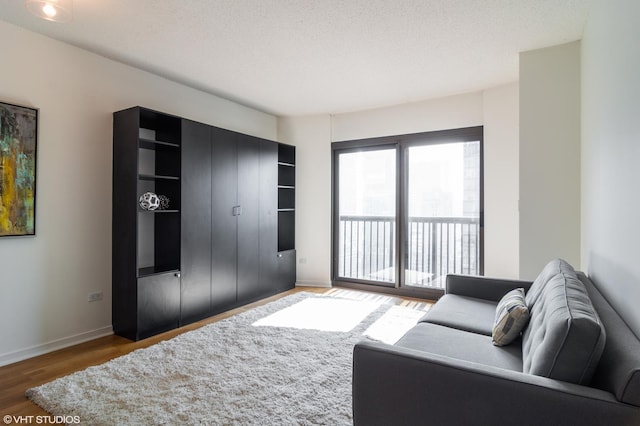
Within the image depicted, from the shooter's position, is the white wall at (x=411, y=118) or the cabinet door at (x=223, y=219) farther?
the white wall at (x=411, y=118)

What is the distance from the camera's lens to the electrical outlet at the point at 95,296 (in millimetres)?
3172

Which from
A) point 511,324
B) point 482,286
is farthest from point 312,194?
point 511,324

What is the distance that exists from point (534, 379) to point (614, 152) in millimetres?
1277

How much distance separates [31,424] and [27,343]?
1205 millimetres

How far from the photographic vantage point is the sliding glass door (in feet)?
14.3

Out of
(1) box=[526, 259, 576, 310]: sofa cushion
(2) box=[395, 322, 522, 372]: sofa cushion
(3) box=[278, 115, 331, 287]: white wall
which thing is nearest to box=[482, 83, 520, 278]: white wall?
(1) box=[526, 259, 576, 310]: sofa cushion

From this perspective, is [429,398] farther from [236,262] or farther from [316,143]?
[316,143]

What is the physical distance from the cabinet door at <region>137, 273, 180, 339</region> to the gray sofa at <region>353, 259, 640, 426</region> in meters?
2.44

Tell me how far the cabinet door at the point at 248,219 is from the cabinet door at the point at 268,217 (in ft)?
0.27

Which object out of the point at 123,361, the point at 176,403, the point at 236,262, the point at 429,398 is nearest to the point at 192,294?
the point at 236,262

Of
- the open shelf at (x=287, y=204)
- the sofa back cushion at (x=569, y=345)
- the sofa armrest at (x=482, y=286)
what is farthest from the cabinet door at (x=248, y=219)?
the sofa back cushion at (x=569, y=345)

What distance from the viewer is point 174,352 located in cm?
277

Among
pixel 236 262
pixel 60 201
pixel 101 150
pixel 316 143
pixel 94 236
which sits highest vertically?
pixel 316 143

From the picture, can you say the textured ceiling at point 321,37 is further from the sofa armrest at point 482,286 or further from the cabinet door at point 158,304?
the cabinet door at point 158,304
